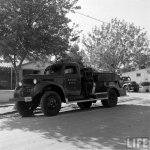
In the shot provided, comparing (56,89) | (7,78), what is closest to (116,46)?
(7,78)

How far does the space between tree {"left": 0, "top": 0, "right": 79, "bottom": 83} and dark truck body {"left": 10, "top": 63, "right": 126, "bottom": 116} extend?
1464 mm

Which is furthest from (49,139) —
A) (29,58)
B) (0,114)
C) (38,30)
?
(29,58)

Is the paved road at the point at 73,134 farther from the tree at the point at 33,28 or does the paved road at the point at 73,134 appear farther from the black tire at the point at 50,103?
the tree at the point at 33,28

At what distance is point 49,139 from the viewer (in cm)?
666

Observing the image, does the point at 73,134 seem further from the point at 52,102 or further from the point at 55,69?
the point at 55,69

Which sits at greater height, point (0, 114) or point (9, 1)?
point (9, 1)

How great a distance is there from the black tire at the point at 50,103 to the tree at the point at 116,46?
18207mm

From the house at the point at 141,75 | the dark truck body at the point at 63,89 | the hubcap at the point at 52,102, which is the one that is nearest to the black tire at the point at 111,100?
the dark truck body at the point at 63,89

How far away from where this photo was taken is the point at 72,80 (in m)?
12.2

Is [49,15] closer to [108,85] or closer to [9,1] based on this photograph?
[9,1]

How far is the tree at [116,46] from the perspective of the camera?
95.6 feet

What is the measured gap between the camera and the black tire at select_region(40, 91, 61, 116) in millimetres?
10672

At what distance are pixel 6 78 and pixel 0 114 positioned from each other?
1411cm

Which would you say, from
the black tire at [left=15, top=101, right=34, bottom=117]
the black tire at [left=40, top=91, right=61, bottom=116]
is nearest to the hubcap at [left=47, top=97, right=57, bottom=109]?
the black tire at [left=40, top=91, right=61, bottom=116]
